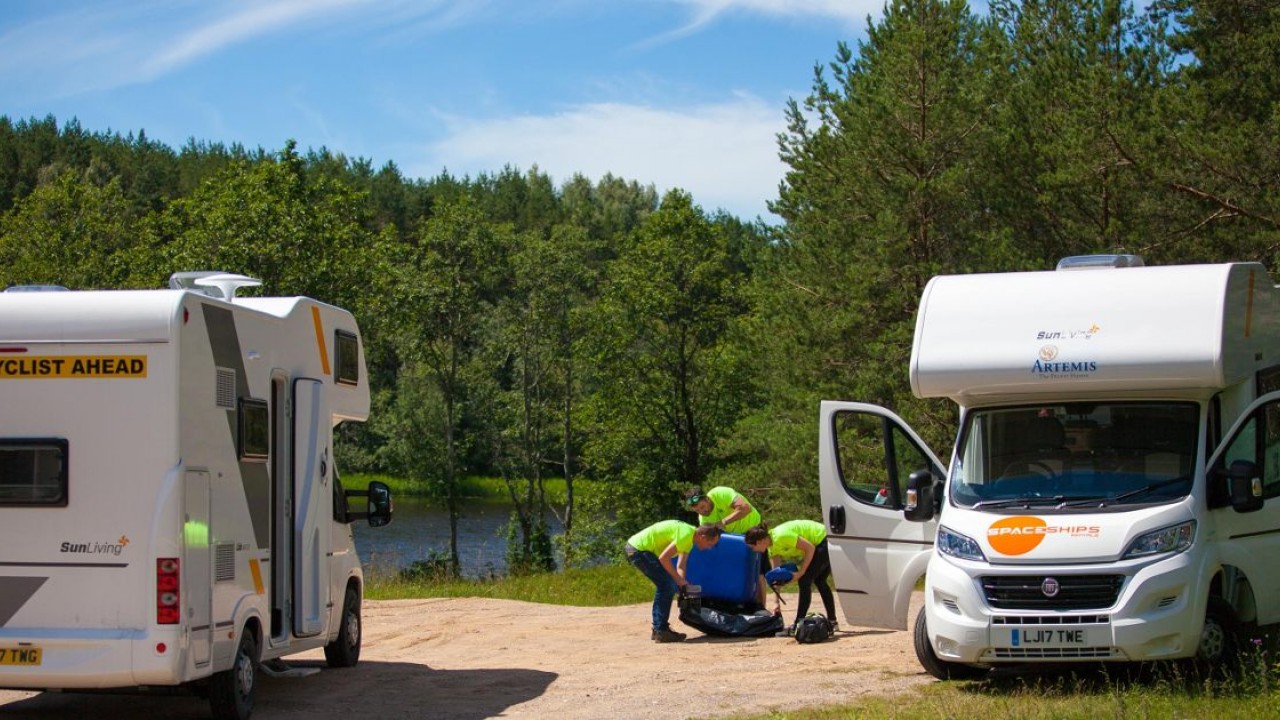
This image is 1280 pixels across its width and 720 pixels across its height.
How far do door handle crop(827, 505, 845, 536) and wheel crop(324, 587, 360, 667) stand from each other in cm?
440

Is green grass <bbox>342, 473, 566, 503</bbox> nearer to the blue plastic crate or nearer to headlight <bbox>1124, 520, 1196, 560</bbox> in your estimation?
the blue plastic crate

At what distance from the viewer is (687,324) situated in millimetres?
46406

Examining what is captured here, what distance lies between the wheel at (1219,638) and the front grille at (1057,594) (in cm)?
78

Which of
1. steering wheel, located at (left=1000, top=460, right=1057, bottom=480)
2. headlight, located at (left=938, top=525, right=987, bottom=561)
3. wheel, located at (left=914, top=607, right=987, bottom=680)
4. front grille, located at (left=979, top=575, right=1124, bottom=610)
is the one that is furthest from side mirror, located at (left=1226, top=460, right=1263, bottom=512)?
wheel, located at (left=914, top=607, right=987, bottom=680)

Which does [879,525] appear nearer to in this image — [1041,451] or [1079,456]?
[1041,451]

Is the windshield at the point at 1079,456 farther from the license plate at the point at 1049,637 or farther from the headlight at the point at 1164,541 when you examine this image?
the license plate at the point at 1049,637

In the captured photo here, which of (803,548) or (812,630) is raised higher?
(803,548)

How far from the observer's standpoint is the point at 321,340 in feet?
40.2

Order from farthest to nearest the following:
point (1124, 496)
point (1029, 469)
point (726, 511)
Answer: point (726, 511)
point (1029, 469)
point (1124, 496)

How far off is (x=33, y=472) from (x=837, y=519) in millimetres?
6199

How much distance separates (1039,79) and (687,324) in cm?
2278

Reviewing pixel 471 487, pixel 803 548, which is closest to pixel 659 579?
pixel 803 548

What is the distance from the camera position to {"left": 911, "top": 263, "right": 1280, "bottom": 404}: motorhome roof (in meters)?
10.5

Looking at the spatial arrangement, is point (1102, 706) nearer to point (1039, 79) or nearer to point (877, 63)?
point (1039, 79)
